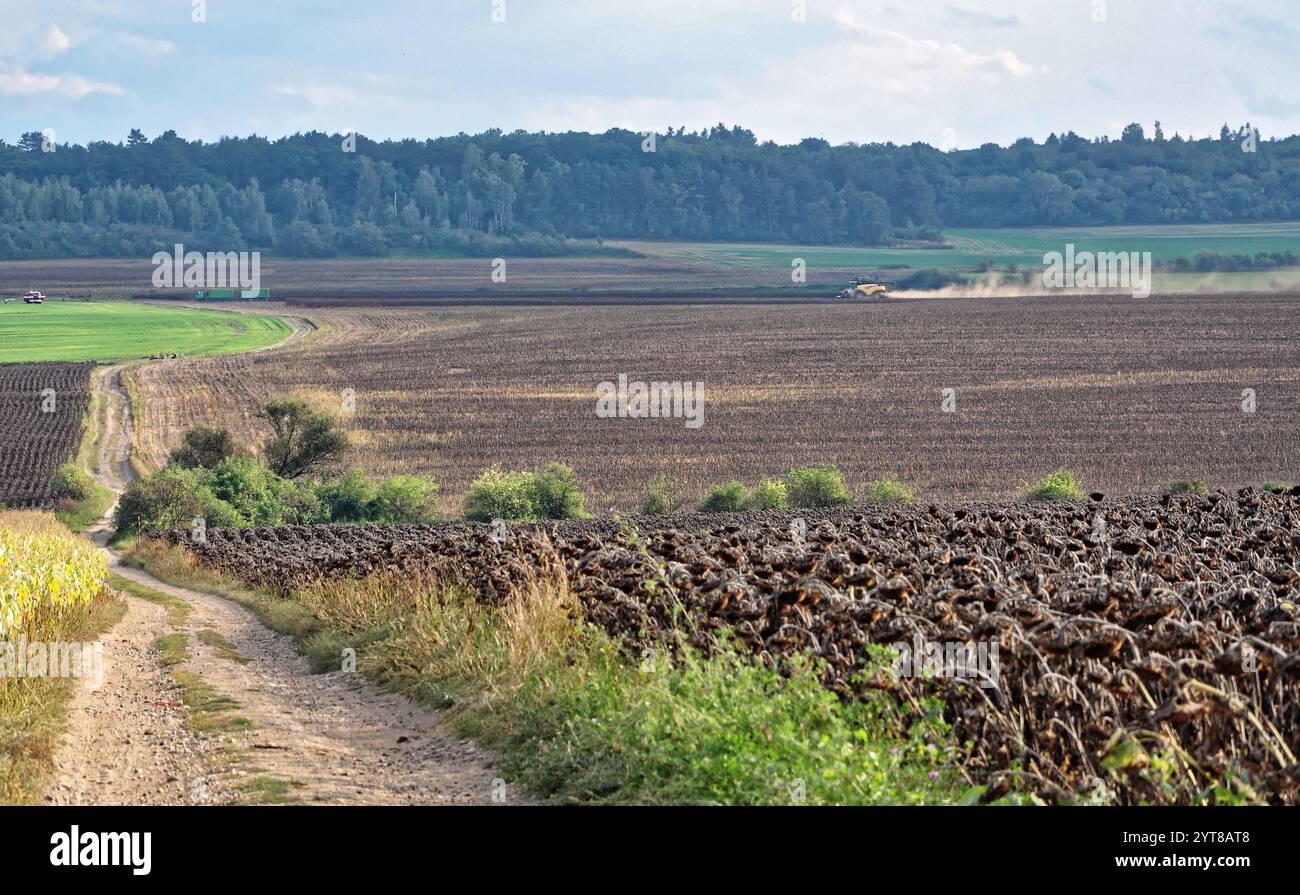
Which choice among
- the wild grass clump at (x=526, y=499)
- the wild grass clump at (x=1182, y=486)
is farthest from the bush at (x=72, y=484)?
the wild grass clump at (x=1182, y=486)

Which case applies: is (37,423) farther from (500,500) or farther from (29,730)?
(29,730)

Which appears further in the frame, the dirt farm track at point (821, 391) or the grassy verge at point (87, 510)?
the dirt farm track at point (821, 391)

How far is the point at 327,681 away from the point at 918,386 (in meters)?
61.5

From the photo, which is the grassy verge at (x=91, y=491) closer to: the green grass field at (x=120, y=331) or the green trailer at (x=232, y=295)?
the green grass field at (x=120, y=331)

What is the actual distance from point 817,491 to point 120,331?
84.1 m

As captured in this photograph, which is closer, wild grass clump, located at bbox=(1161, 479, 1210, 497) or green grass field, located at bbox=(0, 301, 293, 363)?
wild grass clump, located at bbox=(1161, 479, 1210, 497)

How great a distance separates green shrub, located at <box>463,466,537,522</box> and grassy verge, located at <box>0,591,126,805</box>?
30.2 m

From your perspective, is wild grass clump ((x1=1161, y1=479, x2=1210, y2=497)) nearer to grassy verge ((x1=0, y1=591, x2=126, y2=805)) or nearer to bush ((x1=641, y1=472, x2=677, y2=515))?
bush ((x1=641, y1=472, x2=677, y2=515))

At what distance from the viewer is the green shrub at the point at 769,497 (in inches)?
1722

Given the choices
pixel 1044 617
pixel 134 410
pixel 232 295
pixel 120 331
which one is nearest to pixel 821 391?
pixel 134 410

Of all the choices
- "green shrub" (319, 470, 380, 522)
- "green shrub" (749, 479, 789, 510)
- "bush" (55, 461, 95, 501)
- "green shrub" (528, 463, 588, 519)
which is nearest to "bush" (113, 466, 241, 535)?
"green shrub" (319, 470, 380, 522)

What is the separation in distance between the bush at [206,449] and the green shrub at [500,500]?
16910 millimetres

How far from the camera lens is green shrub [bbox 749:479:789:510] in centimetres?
4375
